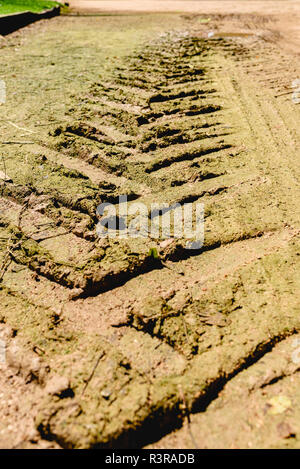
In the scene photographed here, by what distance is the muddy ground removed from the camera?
1.32 metres

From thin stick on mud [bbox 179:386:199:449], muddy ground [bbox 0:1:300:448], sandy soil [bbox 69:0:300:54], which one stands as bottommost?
thin stick on mud [bbox 179:386:199:449]

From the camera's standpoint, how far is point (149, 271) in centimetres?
184

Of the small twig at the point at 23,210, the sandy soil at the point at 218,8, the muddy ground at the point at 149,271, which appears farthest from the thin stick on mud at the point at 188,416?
the sandy soil at the point at 218,8

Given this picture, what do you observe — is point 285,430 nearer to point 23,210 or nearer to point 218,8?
point 23,210

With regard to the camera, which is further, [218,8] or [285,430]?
[218,8]

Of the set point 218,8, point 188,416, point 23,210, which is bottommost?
point 188,416

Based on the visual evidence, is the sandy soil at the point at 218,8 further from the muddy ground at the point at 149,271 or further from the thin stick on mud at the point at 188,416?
the thin stick on mud at the point at 188,416

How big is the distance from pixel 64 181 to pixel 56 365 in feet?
4.12

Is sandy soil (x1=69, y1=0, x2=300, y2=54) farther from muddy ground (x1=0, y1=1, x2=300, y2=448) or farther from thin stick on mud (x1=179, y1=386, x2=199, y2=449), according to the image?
thin stick on mud (x1=179, y1=386, x2=199, y2=449)

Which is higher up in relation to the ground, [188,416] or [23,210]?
[23,210]

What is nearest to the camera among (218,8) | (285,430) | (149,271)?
(285,430)

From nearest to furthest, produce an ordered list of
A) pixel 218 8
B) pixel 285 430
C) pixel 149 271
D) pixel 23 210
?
pixel 285 430 < pixel 149 271 < pixel 23 210 < pixel 218 8

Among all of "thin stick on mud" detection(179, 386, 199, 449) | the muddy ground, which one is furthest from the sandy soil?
"thin stick on mud" detection(179, 386, 199, 449)

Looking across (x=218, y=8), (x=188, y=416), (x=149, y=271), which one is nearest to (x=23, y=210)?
(x=149, y=271)
